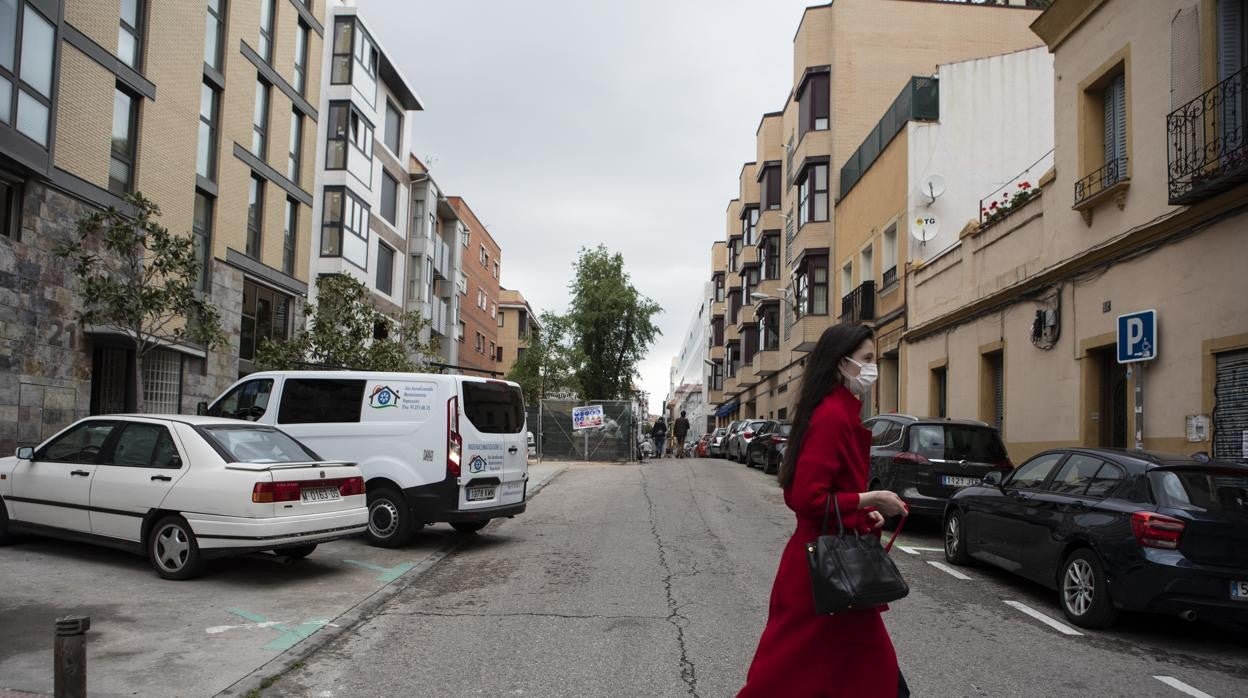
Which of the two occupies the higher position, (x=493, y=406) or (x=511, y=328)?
(x=511, y=328)

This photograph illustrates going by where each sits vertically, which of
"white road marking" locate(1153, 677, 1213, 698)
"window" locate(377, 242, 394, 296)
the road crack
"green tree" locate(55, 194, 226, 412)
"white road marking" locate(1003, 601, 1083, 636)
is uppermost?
"window" locate(377, 242, 394, 296)

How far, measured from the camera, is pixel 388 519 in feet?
34.2

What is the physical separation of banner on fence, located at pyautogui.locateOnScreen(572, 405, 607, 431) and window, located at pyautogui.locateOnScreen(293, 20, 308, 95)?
42.1ft

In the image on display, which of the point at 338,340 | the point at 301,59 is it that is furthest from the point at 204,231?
the point at 301,59

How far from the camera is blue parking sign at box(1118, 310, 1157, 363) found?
11.4 meters

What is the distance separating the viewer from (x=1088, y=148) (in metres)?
13.7

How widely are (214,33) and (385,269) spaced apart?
1498cm

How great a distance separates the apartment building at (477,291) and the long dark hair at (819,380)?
1875 inches

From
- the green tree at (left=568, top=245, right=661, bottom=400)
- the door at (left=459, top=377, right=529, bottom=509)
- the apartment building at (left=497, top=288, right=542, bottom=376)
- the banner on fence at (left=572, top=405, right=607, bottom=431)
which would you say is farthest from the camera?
the apartment building at (left=497, top=288, right=542, bottom=376)

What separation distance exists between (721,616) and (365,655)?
9.05ft

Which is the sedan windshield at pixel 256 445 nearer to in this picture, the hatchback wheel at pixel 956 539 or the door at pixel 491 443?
the door at pixel 491 443

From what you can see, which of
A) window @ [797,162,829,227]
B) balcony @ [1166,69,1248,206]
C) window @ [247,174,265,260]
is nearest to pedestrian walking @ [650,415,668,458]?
window @ [797,162,829,227]

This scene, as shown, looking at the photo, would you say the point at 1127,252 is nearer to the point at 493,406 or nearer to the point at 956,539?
the point at 956,539

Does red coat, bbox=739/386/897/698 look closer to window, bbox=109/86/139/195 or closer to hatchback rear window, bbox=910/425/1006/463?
hatchback rear window, bbox=910/425/1006/463
